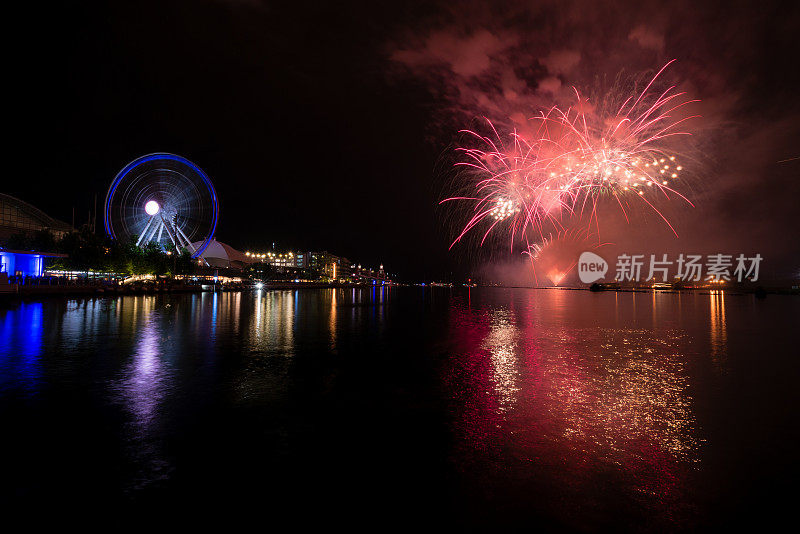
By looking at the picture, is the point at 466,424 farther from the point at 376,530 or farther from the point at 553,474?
the point at 376,530

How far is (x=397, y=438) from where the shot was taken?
5645 millimetres

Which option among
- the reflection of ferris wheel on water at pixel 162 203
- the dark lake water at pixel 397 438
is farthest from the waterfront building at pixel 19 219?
the dark lake water at pixel 397 438

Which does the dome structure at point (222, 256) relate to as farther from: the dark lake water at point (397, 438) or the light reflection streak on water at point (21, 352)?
the dark lake water at point (397, 438)

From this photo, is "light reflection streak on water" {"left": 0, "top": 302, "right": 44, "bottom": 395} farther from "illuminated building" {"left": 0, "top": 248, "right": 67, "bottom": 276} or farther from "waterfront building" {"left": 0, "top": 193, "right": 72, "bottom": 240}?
"waterfront building" {"left": 0, "top": 193, "right": 72, "bottom": 240}

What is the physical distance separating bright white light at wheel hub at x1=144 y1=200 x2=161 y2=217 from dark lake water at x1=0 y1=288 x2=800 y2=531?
5266 centimetres

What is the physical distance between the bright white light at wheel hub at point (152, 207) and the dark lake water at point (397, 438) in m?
52.7

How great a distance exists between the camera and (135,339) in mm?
13719

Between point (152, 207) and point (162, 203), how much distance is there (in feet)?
4.61

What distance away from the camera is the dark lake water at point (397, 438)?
398cm

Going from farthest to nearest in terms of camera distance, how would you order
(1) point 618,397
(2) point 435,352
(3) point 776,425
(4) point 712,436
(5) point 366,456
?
(2) point 435,352
(1) point 618,397
(3) point 776,425
(4) point 712,436
(5) point 366,456

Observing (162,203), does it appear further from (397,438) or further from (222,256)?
(222,256)

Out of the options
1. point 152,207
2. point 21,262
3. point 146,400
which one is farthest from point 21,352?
point 152,207

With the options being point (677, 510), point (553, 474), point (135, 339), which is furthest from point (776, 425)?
point (135, 339)

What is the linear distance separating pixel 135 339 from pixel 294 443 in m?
11.1
